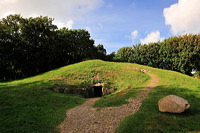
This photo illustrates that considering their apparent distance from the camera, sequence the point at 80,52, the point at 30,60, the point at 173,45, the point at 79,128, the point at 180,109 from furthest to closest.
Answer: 1. the point at 80,52
2. the point at 173,45
3. the point at 30,60
4. the point at 180,109
5. the point at 79,128

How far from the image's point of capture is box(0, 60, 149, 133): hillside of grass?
12336mm

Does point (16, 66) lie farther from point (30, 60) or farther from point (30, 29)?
point (30, 29)

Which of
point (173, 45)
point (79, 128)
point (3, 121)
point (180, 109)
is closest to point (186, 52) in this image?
point (173, 45)

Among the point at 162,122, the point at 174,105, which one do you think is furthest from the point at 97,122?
the point at 174,105

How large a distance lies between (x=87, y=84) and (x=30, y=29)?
105ft

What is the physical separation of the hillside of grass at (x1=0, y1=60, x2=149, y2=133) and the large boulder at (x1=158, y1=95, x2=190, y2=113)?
6146mm

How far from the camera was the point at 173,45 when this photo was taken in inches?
2179

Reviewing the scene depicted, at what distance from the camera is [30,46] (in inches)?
1907

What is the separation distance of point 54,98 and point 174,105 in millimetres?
16763

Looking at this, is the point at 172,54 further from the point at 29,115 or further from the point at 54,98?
the point at 29,115

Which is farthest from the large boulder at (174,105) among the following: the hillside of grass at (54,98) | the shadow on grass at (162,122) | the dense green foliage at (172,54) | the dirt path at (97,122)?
the dense green foliage at (172,54)

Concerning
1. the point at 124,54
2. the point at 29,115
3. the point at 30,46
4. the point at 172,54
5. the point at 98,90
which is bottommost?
the point at 98,90

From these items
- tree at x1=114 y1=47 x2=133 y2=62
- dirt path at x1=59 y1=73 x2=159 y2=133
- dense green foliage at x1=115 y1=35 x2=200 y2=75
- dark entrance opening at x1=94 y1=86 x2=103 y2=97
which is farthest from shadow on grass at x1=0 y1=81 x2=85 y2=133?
tree at x1=114 y1=47 x2=133 y2=62

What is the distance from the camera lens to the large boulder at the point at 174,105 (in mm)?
12547
